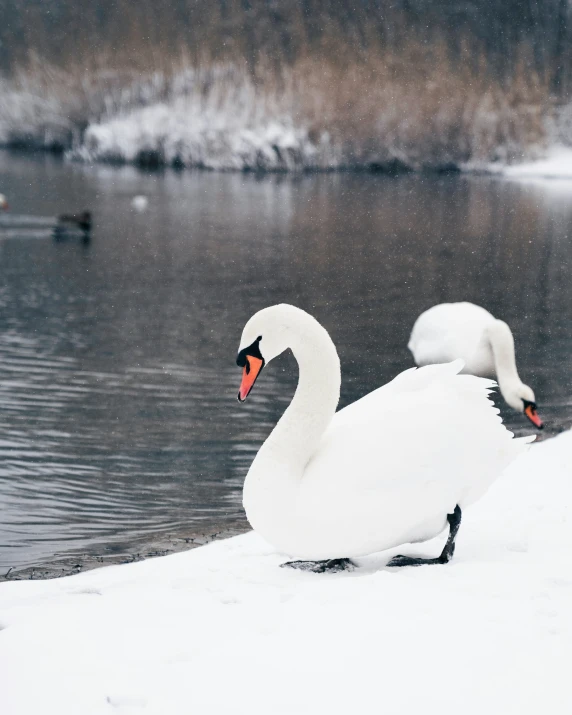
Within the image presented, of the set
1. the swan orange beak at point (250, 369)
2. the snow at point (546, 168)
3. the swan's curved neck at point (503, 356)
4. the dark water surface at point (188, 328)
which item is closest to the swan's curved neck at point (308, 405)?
the swan orange beak at point (250, 369)

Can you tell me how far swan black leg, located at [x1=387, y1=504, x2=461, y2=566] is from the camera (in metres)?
4.57

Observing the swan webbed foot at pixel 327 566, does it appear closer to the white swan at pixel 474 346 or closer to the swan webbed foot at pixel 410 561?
the swan webbed foot at pixel 410 561

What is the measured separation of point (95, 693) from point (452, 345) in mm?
9757

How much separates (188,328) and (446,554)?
11068mm

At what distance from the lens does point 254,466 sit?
14.8 ft

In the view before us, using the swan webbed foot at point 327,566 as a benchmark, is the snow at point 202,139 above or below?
above

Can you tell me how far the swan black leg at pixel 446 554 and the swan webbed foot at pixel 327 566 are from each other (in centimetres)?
19

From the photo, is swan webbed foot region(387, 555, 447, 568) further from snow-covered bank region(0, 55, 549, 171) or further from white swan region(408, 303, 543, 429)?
snow-covered bank region(0, 55, 549, 171)

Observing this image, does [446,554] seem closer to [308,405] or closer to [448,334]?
[308,405]

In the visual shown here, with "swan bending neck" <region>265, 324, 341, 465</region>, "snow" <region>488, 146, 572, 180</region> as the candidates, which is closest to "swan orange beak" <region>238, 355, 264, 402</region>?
"swan bending neck" <region>265, 324, 341, 465</region>

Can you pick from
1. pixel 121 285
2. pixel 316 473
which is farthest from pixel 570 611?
pixel 121 285

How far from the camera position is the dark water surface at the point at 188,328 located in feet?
25.7

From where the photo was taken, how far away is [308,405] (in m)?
4.59

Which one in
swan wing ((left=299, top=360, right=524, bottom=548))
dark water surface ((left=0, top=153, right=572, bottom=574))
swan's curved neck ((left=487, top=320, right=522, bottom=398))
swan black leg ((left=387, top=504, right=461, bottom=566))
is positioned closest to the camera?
swan wing ((left=299, top=360, right=524, bottom=548))
